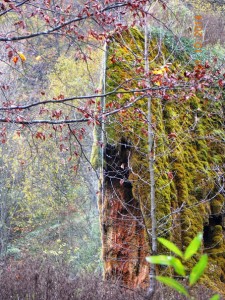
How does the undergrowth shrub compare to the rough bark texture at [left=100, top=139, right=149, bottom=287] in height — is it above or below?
below

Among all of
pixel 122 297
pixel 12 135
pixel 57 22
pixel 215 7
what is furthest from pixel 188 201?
pixel 215 7

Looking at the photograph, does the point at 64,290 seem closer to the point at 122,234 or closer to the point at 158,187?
the point at 122,234

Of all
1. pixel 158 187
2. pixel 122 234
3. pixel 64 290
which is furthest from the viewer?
pixel 122 234

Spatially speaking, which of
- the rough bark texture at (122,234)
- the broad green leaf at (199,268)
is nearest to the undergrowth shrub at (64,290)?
the rough bark texture at (122,234)

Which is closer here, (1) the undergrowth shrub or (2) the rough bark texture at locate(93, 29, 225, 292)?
(1) the undergrowth shrub

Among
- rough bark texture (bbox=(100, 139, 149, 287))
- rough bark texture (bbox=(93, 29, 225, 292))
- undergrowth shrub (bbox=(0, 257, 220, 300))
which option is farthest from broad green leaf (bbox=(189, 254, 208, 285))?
rough bark texture (bbox=(100, 139, 149, 287))

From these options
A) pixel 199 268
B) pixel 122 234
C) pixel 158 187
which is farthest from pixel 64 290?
pixel 199 268

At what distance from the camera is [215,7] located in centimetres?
1614

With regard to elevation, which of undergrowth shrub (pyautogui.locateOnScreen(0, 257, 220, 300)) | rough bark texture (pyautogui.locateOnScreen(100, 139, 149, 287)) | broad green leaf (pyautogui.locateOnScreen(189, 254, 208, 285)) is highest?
A: broad green leaf (pyautogui.locateOnScreen(189, 254, 208, 285))

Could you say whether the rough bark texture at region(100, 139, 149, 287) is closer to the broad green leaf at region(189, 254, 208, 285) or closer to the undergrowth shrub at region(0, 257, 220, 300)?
the undergrowth shrub at region(0, 257, 220, 300)

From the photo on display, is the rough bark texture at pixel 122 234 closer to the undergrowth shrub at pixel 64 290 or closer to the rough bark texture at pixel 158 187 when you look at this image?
the rough bark texture at pixel 158 187

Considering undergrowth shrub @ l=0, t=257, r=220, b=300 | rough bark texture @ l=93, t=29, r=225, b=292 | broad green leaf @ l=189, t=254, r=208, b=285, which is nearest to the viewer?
broad green leaf @ l=189, t=254, r=208, b=285

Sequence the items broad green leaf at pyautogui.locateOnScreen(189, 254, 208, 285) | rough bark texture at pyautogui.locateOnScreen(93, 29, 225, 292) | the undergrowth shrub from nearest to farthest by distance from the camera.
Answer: broad green leaf at pyautogui.locateOnScreen(189, 254, 208, 285) < the undergrowth shrub < rough bark texture at pyautogui.locateOnScreen(93, 29, 225, 292)

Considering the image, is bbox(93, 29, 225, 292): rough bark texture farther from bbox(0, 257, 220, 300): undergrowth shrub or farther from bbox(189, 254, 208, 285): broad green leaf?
bbox(189, 254, 208, 285): broad green leaf
